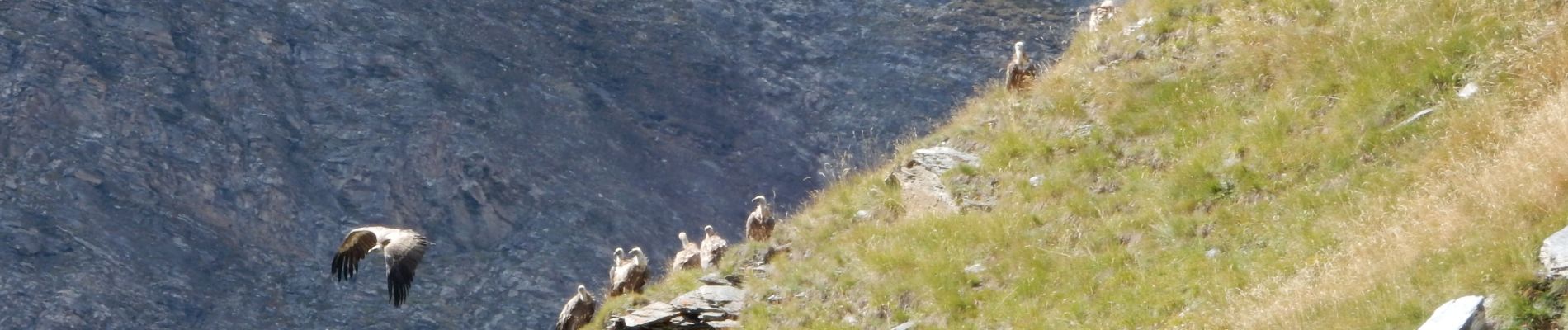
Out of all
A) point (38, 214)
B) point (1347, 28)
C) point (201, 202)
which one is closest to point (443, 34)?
point (201, 202)

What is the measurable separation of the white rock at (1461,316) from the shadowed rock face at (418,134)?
2563 cm

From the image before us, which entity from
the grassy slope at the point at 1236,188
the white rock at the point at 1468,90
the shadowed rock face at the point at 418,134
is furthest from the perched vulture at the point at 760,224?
the shadowed rock face at the point at 418,134

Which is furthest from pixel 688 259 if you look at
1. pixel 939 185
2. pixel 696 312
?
pixel 696 312

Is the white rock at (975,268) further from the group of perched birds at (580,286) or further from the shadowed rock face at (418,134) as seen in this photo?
the shadowed rock face at (418,134)

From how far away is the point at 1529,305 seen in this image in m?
9.57

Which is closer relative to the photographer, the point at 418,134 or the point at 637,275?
the point at 637,275

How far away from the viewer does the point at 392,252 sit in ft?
62.2

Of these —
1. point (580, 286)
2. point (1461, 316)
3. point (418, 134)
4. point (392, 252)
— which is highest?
point (1461, 316)

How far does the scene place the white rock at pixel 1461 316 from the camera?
9445 mm

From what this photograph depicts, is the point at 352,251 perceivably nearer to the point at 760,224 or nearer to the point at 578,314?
the point at 578,314

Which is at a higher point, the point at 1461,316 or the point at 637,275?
the point at 1461,316

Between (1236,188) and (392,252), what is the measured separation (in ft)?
28.3

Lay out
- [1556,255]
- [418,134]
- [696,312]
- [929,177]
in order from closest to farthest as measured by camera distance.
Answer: [1556,255] < [696,312] < [929,177] < [418,134]

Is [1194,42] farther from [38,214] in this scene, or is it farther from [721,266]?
[38,214]
